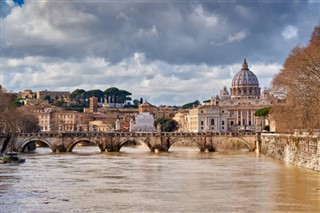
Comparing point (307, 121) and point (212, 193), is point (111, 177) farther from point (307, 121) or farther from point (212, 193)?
point (307, 121)

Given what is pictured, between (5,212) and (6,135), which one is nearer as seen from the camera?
(5,212)

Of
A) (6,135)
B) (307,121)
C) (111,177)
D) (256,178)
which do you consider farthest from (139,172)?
(6,135)

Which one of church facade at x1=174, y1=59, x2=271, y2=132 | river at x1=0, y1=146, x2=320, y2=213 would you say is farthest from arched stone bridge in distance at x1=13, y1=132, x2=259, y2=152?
church facade at x1=174, y1=59, x2=271, y2=132

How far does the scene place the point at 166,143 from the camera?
80625mm

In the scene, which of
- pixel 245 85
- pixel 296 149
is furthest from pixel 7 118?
pixel 245 85

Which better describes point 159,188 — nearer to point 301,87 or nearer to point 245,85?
point 301,87

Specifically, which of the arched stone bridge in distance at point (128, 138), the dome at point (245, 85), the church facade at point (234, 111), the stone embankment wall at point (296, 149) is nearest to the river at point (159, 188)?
the stone embankment wall at point (296, 149)

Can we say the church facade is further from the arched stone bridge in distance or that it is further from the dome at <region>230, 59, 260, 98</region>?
the arched stone bridge in distance

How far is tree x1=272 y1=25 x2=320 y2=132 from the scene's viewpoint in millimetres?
47500

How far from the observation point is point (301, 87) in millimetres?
51312

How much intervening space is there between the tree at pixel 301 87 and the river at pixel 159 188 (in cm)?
325

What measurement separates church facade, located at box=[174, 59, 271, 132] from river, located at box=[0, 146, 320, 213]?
66.8 metres

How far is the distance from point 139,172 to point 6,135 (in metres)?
30.7

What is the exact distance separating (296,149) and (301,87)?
4.46 meters
